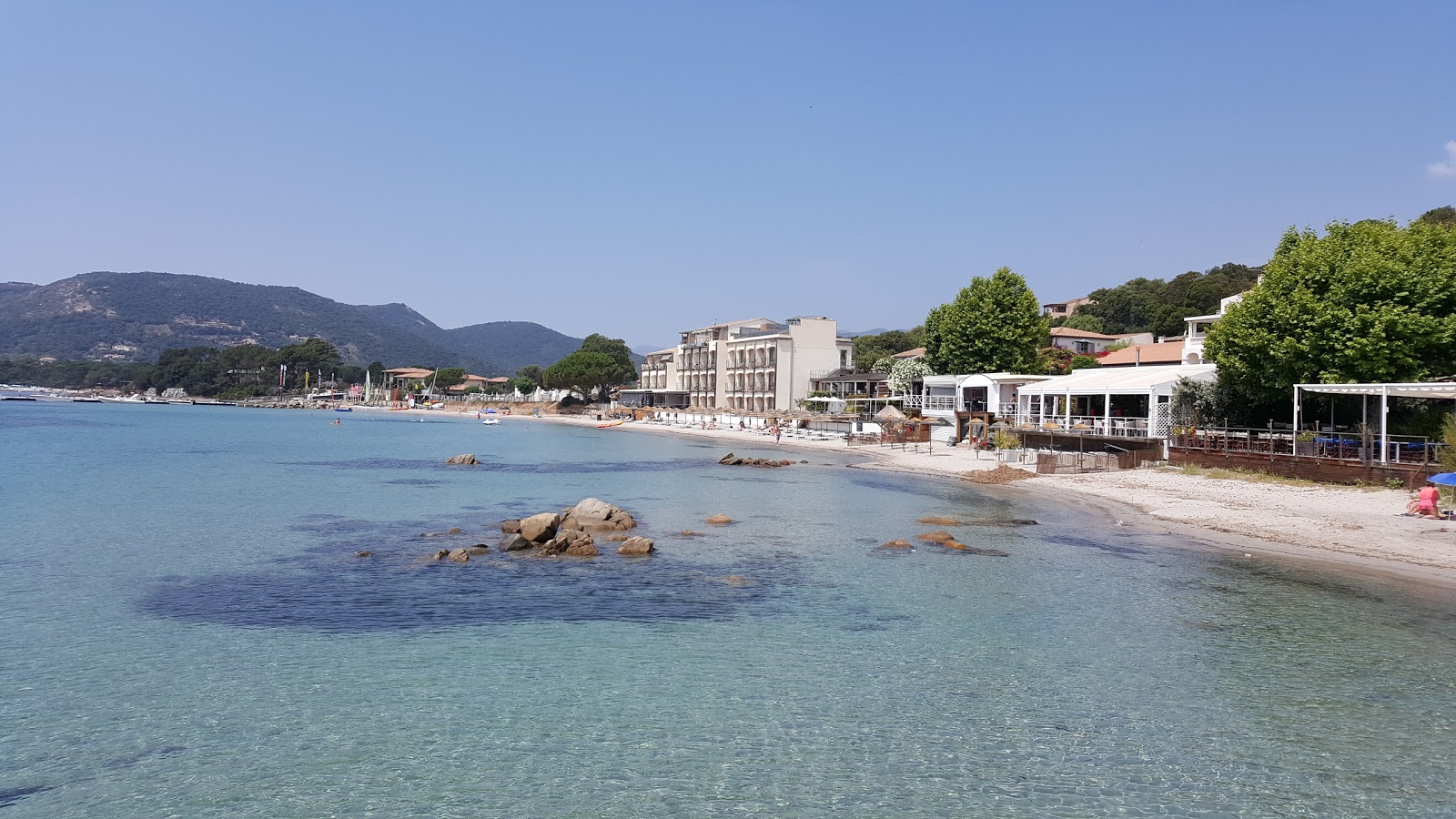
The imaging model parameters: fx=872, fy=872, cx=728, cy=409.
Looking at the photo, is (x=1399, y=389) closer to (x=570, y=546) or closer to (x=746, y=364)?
(x=570, y=546)

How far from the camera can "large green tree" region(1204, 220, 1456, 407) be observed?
30469mm

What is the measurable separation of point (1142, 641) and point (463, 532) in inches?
717

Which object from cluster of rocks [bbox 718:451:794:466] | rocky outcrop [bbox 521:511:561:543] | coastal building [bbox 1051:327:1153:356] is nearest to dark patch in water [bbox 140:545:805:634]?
rocky outcrop [bbox 521:511:561:543]

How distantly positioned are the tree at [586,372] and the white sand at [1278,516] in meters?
113

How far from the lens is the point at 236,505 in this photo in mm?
31625

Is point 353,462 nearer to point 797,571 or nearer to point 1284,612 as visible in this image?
point 797,571

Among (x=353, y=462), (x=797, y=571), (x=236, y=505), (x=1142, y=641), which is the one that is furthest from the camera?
(x=353, y=462)

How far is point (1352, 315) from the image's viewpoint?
103ft

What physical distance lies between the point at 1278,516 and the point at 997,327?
36.5 meters

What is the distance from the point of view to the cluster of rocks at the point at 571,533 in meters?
21.9

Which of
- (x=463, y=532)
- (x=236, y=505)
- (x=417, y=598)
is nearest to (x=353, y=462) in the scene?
(x=236, y=505)

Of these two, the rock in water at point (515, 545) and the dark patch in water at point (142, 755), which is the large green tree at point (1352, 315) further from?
the dark patch in water at point (142, 755)

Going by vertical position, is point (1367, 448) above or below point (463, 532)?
above

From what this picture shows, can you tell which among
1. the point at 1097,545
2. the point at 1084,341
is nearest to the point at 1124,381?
the point at 1097,545
